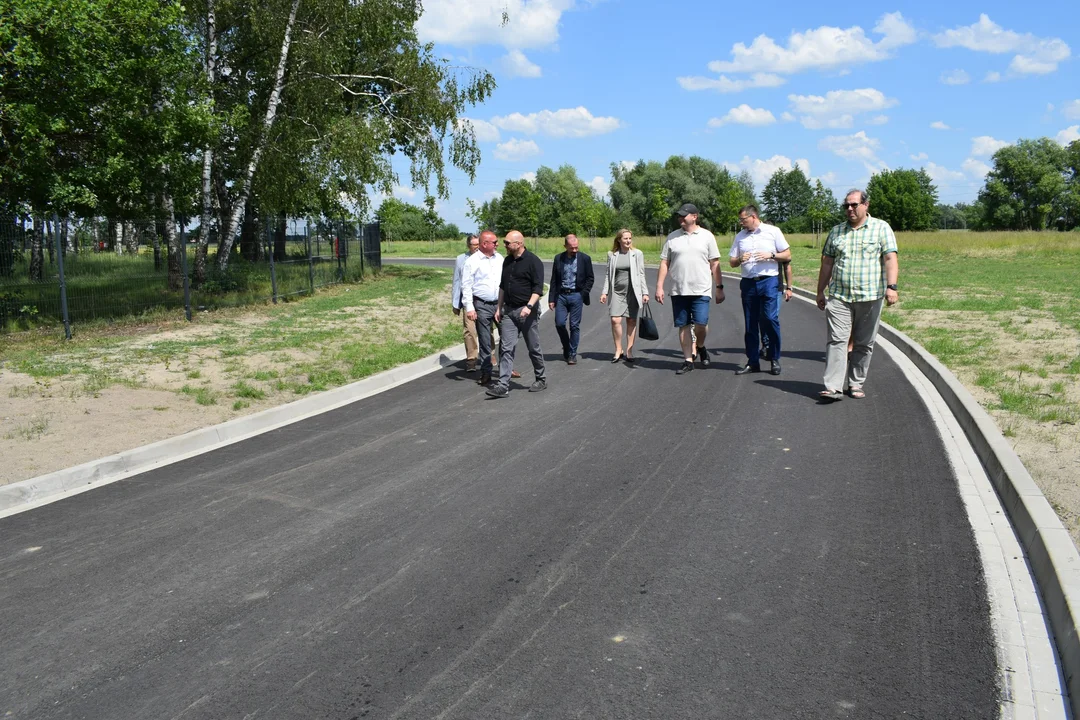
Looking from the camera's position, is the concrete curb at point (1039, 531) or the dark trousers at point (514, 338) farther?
the dark trousers at point (514, 338)

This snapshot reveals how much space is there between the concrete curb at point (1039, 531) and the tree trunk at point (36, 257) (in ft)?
43.0

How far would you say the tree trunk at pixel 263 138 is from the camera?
2175 cm

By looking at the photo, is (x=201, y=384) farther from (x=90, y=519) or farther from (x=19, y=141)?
(x=19, y=141)

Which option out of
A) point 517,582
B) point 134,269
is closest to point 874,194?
point 134,269

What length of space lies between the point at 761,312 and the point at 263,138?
1606 centimetres

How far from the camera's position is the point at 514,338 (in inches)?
392

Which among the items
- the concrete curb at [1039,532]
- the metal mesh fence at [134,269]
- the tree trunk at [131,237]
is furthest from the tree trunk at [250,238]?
the concrete curb at [1039,532]

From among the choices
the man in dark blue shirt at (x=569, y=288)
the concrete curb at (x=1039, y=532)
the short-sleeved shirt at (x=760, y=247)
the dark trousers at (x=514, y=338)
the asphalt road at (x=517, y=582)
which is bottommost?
the asphalt road at (x=517, y=582)

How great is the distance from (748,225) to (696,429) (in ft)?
11.3

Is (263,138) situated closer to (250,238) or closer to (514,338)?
(250,238)

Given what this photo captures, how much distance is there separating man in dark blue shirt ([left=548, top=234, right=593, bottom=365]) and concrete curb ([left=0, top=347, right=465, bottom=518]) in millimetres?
2321

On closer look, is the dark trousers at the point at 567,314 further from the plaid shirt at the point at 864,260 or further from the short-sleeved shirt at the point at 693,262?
the plaid shirt at the point at 864,260

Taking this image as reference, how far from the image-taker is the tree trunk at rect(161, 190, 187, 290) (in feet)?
56.1

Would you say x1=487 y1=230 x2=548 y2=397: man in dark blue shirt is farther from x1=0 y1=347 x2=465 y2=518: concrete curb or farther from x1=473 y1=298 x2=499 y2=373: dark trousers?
x1=0 y1=347 x2=465 y2=518: concrete curb
